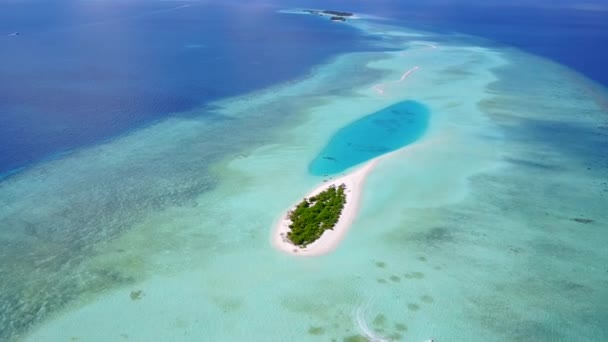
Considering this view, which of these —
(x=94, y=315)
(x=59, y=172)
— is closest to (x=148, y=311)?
(x=94, y=315)

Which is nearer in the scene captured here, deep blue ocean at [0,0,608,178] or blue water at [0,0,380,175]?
blue water at [0,0,380,175]

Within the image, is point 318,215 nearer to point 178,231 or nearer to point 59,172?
point 178,231

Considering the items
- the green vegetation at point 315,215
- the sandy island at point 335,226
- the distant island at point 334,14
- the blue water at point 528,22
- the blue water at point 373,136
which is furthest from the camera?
the distant island at point 334,14

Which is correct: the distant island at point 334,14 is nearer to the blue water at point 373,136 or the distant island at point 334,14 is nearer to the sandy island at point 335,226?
the blue water at point 373,136

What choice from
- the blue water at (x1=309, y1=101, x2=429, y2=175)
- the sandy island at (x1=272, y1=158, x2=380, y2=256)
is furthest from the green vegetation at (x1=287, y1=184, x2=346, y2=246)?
the blue water at (x1=309, y1=101, x2=429, y2=175)

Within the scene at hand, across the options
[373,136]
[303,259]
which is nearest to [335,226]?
[303,259]

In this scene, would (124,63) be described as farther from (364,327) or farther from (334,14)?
(334,14)

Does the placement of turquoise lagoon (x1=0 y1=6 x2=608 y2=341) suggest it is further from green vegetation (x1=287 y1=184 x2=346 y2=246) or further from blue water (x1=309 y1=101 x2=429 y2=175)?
green vegetation (x1=287 y1=184 x2=346 y2=246)

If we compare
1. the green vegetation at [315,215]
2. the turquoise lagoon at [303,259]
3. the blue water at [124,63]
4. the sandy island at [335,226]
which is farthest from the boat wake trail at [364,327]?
the blue water at [124,63]
